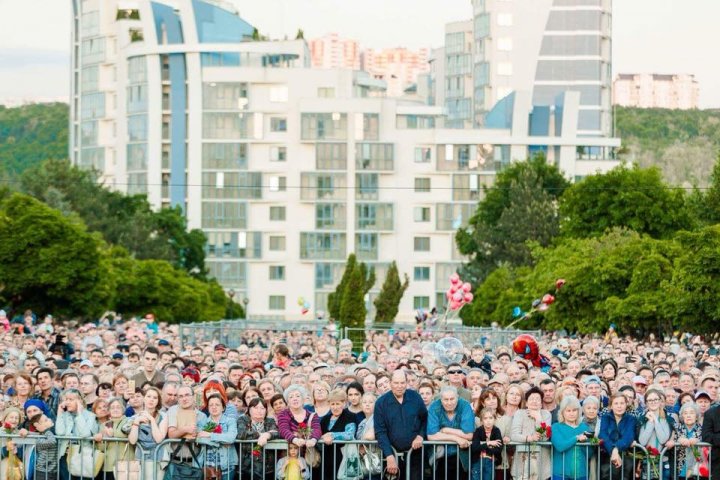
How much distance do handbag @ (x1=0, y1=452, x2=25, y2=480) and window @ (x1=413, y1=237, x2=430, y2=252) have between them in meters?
116

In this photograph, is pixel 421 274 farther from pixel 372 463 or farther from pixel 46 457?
pixel 372 463

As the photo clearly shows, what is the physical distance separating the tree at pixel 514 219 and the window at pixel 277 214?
942 inches

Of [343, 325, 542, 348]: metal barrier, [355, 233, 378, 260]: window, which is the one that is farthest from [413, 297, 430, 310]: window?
[343, 325, 542, 348]: metal barrier

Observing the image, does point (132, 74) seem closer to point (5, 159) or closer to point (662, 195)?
point (5, 159)

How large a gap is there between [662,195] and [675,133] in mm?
111100

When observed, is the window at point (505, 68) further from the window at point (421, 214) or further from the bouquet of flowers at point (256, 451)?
the bouquet of flowers at point (256, 451)

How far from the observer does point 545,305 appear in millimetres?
59844

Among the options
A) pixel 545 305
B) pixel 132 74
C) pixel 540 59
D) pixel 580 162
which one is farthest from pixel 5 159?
pixel 545 305

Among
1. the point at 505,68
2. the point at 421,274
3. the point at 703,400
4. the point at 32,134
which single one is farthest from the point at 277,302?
the point at 703,400

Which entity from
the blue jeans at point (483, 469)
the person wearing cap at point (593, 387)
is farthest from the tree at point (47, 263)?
the blue jeans at point (483, 469)

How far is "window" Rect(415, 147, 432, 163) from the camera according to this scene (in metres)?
133

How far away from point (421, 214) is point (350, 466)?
116432 mm

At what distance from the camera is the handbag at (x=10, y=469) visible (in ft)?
60.7

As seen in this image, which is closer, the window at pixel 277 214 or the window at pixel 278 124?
the window at pixel 278 124
